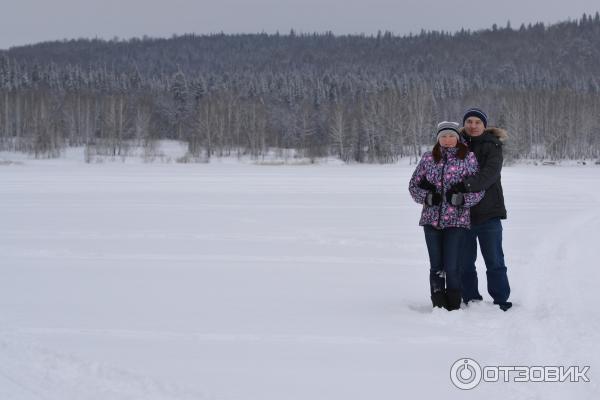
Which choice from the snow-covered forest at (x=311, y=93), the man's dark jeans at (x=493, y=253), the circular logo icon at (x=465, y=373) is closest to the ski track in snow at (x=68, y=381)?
the circular logo icon at (x=465, y=373)

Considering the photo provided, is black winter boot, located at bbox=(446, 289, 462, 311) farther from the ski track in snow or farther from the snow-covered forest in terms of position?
the snow-covered forest

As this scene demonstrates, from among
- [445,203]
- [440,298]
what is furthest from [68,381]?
[445,203]

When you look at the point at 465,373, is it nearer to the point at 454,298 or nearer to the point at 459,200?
the point at 454,298

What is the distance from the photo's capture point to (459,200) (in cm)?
470

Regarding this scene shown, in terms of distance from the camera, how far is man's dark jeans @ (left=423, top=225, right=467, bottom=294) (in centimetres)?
484

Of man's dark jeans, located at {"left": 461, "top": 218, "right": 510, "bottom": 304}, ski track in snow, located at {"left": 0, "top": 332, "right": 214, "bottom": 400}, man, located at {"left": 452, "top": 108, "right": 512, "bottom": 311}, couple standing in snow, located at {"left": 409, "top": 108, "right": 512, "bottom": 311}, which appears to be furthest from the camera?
man's dark jeans, located at {"left": 461, "top": 218, "right": 510, "bottom": 304}

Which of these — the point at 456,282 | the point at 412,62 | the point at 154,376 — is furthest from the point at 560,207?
the point at 412,62

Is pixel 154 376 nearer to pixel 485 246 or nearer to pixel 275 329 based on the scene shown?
pixel 275 329

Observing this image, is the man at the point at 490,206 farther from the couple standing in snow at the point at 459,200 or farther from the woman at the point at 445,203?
the woman at the point at 445,203

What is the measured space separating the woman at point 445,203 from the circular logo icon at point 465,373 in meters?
1.24

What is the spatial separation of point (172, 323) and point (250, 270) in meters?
2.37

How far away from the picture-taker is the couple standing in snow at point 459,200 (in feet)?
15.6

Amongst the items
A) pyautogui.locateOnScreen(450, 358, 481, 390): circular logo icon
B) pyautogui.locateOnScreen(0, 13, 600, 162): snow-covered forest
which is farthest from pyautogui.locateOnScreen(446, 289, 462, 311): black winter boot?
pyautogui.locateOnScreen(0, 13, 600, 162): snow-covered forest

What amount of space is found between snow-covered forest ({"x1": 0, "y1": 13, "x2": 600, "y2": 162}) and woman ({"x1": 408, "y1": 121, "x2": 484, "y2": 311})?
2057 inches
